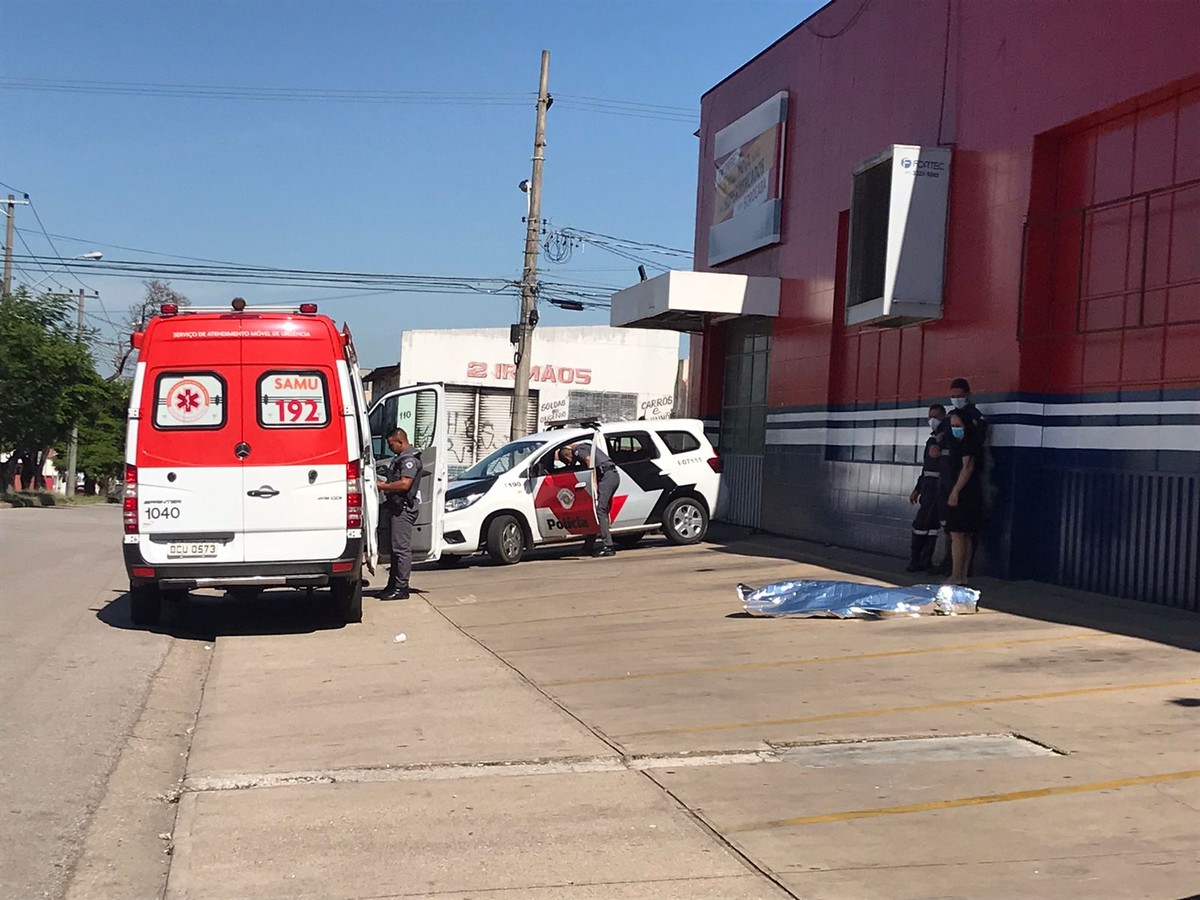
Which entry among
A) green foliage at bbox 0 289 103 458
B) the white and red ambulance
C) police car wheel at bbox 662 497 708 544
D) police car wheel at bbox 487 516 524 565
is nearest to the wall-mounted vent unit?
police car wheel at bbox 662 497 708 544

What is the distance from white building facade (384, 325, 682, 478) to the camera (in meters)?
42.0

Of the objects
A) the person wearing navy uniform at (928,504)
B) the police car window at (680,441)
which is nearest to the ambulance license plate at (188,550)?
the person wearing navy uniform at (928,504)

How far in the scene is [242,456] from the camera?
10.9m

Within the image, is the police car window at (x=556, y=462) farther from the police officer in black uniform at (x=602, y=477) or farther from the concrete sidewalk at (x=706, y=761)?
the concrete sidewalk at (x=706, y=761)

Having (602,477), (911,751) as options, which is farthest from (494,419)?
(911,751)

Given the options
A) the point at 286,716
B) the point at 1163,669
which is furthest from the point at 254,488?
the point at 1163,669

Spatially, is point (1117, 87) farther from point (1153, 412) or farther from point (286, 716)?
point (286, 716)

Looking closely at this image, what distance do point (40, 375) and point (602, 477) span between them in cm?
2676

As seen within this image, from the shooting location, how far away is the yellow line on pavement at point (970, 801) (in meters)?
5.52

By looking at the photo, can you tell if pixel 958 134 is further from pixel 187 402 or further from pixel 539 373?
pixel 539 373

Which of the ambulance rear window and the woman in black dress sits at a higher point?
the ambulance rear window

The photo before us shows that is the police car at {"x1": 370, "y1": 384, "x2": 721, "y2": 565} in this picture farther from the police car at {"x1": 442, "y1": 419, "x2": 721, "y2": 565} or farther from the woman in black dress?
the woman in black dress

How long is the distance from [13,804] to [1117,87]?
10628 millimetres

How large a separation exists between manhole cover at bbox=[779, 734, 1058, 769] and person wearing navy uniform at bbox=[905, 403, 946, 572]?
22.3ft
